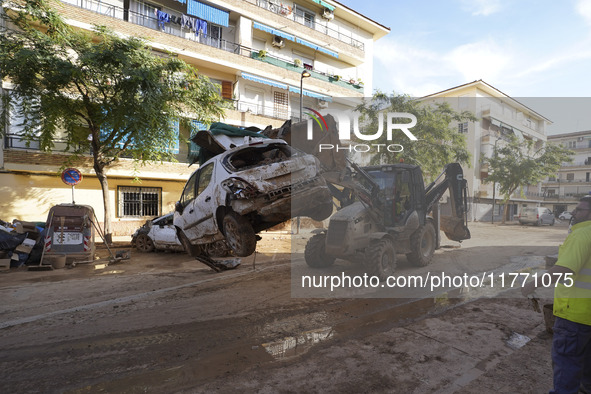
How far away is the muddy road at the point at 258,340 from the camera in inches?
128

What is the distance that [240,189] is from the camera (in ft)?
16.2

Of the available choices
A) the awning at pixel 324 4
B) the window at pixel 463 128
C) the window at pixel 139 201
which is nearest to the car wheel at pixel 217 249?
the window at pixel 463 128

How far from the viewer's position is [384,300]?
593cm

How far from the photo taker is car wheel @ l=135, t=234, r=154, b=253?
39.6ft

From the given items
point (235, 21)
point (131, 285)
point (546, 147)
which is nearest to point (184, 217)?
point (131, 285)

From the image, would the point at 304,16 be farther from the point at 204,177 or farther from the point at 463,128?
the point at 204,177

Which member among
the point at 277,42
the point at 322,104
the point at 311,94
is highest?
the point at 277,42

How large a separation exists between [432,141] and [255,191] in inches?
166

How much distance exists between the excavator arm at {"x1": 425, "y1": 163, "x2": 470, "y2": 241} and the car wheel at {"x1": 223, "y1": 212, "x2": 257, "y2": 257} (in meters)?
4.69

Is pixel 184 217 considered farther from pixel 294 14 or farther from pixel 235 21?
pixel 294 14

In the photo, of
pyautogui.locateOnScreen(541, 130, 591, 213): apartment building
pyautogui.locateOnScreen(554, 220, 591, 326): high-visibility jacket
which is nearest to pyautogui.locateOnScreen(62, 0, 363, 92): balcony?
pyautogui.locateOnScreen(541, 130, 591, 213): apartment building

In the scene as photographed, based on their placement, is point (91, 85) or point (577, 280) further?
point (91, 85)

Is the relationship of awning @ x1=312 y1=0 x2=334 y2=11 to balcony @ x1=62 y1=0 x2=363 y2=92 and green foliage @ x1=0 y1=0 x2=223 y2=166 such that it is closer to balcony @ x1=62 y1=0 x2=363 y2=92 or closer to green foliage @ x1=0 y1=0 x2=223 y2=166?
balcony @ x1=62 y1=0 x2=363 y2=92

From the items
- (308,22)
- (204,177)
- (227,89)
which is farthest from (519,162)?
(308,22)
